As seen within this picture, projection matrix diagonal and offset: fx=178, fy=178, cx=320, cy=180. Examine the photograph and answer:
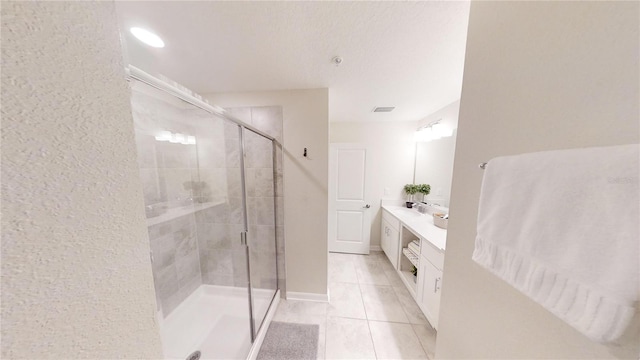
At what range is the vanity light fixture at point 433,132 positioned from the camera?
2084mm

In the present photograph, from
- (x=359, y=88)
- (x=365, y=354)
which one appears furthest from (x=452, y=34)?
(x=365, y=354)

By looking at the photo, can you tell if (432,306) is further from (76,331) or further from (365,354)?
(76,331)

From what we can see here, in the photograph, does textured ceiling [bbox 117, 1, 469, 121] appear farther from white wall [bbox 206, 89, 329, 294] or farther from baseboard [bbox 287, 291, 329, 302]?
baseboard [bbox 287, 291, 329, 302]

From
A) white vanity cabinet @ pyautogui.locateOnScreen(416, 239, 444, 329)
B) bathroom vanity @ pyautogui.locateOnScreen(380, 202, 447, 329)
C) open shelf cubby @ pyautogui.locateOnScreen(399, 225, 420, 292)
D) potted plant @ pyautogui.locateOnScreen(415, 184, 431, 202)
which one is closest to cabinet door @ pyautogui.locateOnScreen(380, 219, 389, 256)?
bathroom vanity @ pyautogui.locateOnScreen(380, 202, 447, 329)

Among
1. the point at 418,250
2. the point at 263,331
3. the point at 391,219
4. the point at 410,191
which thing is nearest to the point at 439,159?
the point at 410,191

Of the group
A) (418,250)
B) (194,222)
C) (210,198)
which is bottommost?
(418,250)

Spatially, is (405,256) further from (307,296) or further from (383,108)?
(383,108)

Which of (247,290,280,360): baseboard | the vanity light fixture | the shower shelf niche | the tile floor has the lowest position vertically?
the tile floor

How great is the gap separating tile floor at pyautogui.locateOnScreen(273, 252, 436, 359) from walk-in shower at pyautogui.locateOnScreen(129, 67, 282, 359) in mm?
459

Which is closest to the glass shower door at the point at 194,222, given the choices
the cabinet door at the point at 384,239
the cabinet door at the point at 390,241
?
the cabinet door at the point at 390,241

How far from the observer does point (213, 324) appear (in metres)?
1.57

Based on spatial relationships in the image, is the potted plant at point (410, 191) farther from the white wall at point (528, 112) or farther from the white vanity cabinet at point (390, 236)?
the white wall at point (528, 112)

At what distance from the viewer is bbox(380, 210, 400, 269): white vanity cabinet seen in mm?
2270

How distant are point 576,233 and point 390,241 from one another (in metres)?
2.24
